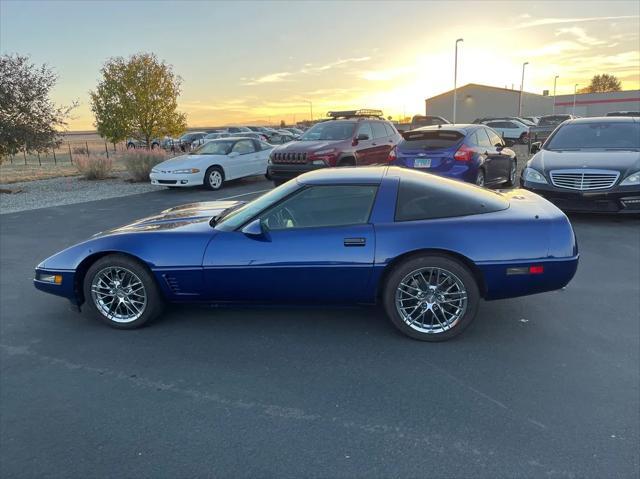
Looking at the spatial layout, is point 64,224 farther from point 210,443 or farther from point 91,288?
point 210,443

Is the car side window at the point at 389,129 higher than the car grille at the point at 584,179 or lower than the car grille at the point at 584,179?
higher

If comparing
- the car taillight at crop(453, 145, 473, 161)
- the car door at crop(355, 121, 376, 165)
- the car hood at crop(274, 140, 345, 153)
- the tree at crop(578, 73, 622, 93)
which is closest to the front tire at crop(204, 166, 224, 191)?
the car hood at crop(274, 140, 345, 153)

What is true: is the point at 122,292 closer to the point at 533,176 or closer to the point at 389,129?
the point at 533,176

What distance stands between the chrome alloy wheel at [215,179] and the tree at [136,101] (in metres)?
9.99

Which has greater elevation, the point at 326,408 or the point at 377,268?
the point at 377,268

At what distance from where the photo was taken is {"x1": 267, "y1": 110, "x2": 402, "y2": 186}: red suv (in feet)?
36.8

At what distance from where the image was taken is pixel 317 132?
12.3 metres

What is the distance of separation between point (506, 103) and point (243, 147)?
59.9 metres

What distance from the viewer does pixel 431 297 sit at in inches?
147

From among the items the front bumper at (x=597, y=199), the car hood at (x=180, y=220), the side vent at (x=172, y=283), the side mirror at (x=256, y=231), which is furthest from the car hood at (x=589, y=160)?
the side vent at (x=172, y=283)

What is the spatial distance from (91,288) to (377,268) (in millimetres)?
2442

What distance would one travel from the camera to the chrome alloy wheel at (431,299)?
3.71 m

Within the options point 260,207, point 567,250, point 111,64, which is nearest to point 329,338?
point 260,207

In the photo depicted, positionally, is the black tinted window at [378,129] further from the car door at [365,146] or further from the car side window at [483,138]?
the car side window at [483,138]
